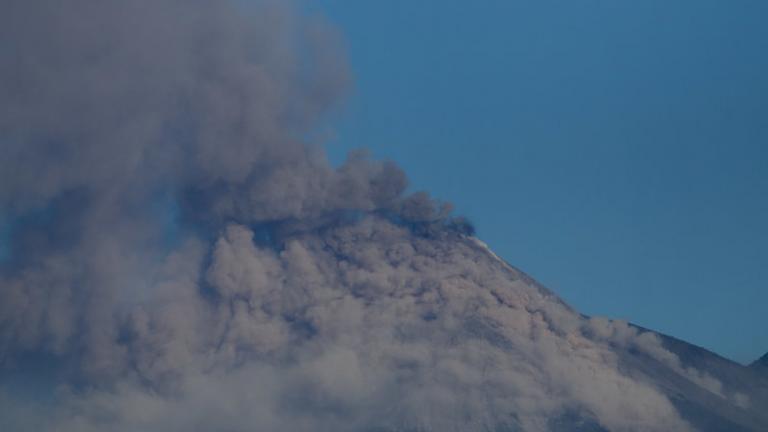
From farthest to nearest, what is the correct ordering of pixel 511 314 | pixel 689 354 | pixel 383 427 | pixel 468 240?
pixel 689 354, pixel 468 240, pixel 511 314, pixel 383 427

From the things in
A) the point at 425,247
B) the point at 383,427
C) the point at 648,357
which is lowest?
the point at 383,427

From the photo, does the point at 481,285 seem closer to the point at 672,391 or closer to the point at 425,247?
the point at 425,247

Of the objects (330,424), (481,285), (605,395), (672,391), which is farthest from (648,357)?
(330,424)

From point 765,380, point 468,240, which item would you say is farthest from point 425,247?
→ point 765,380

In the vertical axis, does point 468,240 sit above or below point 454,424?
above

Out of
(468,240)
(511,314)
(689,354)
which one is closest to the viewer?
(511,314)

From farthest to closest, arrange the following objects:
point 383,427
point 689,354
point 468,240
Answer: point 689,354 → point 468,240 → point 383,427

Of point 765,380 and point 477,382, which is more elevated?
point 765,380

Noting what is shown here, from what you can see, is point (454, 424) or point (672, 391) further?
point (672, 391)

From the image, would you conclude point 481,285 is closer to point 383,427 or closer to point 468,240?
point 468,240
